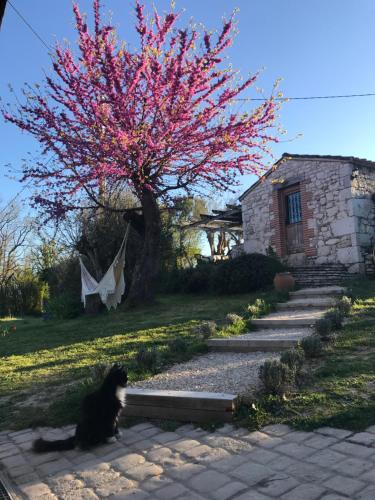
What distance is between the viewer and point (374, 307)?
7.08 meters

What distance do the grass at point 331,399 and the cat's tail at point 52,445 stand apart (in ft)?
4.06

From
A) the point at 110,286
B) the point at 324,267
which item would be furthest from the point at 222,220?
the point at 110,286

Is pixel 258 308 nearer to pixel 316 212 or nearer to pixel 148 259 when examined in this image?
pixel 148 259

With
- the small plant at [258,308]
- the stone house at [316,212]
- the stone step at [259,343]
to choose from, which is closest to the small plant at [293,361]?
the stone step at [259,343]

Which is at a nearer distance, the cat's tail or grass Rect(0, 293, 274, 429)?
the cat's tail

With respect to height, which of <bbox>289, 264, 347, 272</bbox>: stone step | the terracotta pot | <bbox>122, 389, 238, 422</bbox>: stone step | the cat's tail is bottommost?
the cat's tail

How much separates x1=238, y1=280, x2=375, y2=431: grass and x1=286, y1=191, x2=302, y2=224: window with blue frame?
9.03 meters

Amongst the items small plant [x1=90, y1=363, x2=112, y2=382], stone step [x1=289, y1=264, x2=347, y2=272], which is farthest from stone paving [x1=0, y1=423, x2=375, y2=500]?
stone step [x1=289, y1=264, x2=347, y2=272]

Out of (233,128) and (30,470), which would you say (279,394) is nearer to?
(30,470)

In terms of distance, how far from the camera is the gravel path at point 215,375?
158 inches

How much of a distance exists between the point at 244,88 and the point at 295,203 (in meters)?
4.79

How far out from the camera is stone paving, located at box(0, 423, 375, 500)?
224 centimetres

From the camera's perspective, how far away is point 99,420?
123 inches

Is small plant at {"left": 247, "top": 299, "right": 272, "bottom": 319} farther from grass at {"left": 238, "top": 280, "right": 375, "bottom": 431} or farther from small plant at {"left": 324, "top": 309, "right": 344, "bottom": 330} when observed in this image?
grass at {"left": 238, "top": 280, "right": 375, "bottom": 431}
